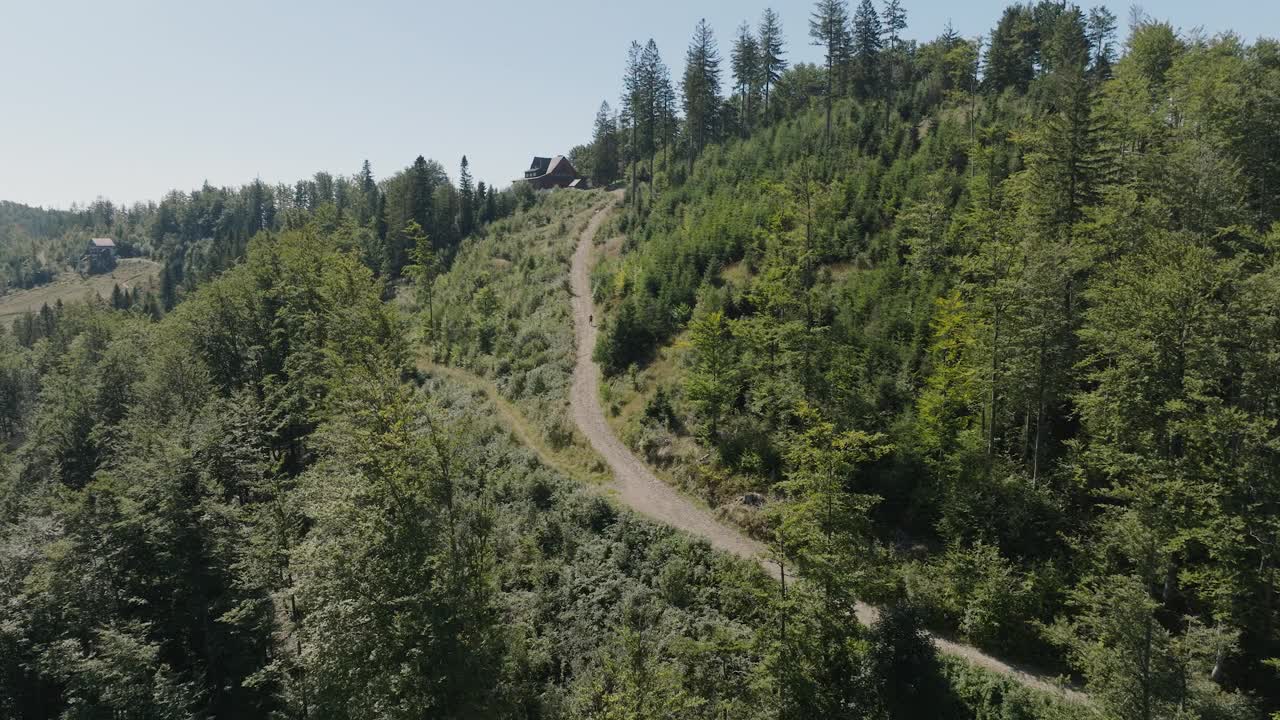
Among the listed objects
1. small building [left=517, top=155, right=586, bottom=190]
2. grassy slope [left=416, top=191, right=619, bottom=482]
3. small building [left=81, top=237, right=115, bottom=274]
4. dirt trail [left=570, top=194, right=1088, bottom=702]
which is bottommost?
dirt trail [left=570, top=194, right=1088, bottom=702]

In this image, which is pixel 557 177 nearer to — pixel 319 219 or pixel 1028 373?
pixel 319 219

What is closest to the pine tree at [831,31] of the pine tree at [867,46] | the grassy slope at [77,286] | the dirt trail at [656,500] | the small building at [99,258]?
the pine tree at [867,46]

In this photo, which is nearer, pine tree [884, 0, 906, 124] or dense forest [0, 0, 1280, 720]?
dense forest [0, 0, 1280, 720]

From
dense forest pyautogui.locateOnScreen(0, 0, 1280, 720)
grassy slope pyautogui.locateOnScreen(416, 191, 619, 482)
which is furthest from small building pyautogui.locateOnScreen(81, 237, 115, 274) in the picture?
dense forest pyautogui.locateOnScreen(0, 0, 1280, 720)

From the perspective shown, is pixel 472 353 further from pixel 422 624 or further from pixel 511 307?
pixel 422 624

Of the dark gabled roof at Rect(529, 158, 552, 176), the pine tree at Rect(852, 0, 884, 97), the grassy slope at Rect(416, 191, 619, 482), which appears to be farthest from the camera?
the dark gabled roof at Rect(529, 158, 552, 176)

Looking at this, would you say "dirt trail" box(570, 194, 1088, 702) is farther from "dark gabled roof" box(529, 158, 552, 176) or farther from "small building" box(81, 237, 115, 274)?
"small building" box(81, 237, 115, 274)

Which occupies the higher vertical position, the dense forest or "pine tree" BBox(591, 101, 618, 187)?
"pine tree" BBox(591, 101, 618, 187)

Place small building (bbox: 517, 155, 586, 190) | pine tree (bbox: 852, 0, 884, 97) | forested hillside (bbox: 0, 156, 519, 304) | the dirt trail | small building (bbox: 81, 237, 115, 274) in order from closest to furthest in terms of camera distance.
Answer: the dirt trail → pine tree (bbox: 852, 0, 884, 97) → forested hillside (bbox: 0, 156, 519, 304) → small building (bbox: 517, 155, 586, 190) → small building (bbox: 81, 237, 115, 274)
